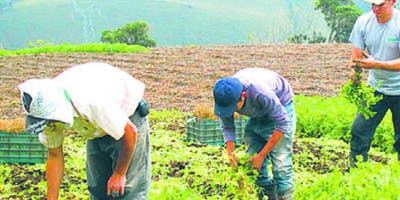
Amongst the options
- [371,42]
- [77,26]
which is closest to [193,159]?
[371,42]

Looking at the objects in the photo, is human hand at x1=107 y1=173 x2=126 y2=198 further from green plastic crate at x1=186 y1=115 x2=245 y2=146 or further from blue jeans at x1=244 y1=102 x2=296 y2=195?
green plastic crate at x1=186 y1=115 x2=245 y2=146

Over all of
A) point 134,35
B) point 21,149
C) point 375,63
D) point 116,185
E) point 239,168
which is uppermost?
point 375,63

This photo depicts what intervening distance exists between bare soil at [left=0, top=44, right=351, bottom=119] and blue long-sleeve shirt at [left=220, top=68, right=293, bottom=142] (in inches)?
220

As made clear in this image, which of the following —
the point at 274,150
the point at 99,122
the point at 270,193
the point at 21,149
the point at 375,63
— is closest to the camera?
the point at 99,122

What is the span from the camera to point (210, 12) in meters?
65.8

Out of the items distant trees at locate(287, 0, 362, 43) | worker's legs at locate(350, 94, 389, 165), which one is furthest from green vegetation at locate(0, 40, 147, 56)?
worker's legs at locate(350, 94, 389, 165)

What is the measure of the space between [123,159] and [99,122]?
0.39 metres

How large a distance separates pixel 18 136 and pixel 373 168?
3.52 m

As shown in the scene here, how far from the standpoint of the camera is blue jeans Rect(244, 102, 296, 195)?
486cm

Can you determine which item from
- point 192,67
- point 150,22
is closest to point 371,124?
point 192,67

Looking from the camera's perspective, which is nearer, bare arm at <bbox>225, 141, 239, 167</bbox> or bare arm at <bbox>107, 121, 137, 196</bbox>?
bare arm at <bbox>107, 121, 137, 196</bbox>

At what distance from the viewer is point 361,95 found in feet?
18.4

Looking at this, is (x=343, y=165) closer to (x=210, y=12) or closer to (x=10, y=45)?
(x=10, y=45)

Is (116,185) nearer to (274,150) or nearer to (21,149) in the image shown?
(274,150)
